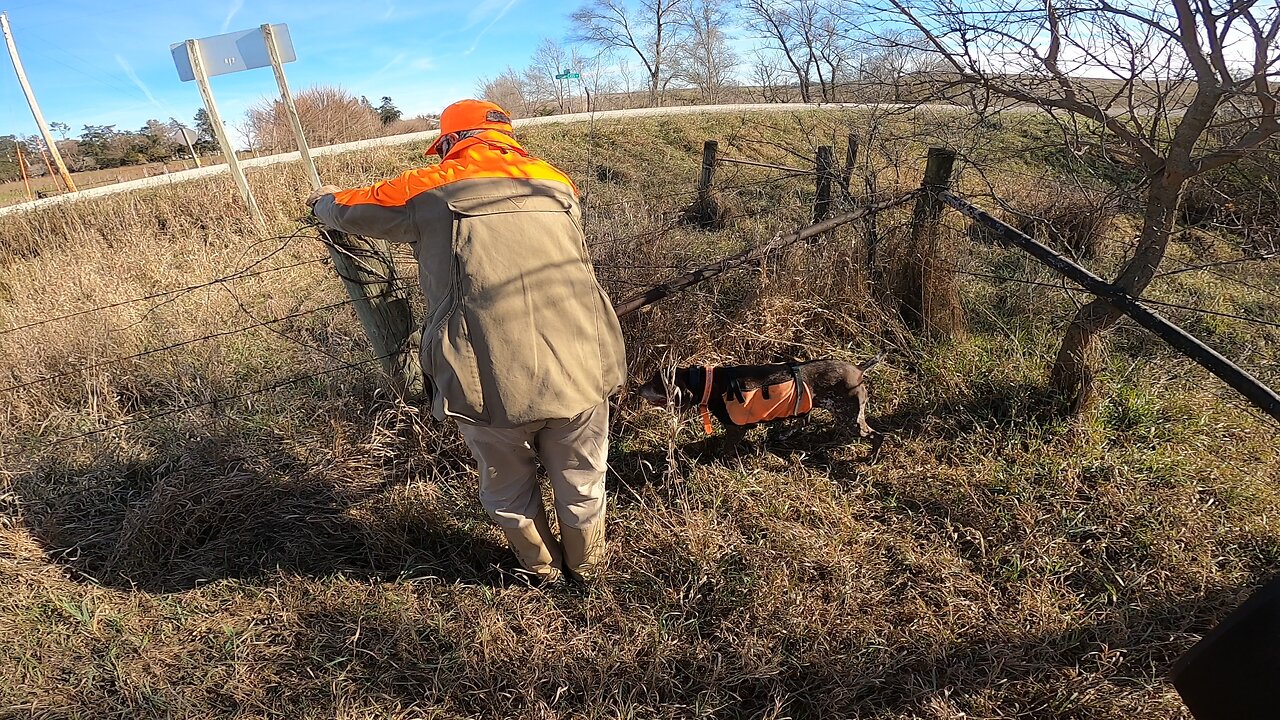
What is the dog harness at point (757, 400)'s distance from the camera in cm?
280

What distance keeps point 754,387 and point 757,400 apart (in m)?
0.06

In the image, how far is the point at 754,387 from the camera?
2.81 meters

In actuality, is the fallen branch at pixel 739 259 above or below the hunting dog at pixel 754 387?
above

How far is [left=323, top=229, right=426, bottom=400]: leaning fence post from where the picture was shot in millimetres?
2510

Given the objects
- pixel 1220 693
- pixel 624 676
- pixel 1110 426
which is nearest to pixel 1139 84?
pixel 1110 426

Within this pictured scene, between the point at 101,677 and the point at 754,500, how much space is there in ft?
8.94

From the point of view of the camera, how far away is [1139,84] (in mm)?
2910

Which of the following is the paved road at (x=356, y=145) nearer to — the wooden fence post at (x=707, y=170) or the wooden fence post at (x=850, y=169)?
the wooden fence post at (x=850, y=169)

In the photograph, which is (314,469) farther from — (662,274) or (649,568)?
(662,274)

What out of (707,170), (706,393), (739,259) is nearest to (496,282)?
(706,393)

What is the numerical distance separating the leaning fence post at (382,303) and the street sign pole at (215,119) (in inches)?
239

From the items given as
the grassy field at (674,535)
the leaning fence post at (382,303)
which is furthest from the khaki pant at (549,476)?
the leaning fence post at (382,303)

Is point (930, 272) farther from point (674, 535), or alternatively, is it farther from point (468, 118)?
point (468, 118)

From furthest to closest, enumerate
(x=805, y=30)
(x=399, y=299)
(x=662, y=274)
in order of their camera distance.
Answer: (x=662, y=274) < (x=805, y=30) < (x=399, y=299)
